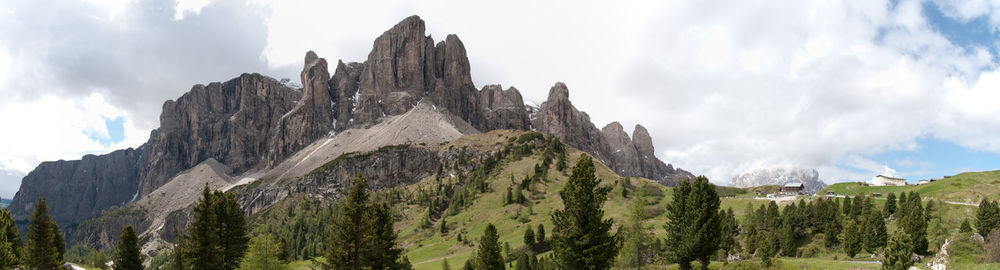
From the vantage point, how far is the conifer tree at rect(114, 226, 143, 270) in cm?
5847

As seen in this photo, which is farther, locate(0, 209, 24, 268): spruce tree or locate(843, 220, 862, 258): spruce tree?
locate(843, 220, 862, 258): spruce tree

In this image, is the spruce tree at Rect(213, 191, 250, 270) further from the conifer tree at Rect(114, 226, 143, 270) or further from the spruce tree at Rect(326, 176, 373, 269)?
the conifer tree at Rect(114, 226, 143, 270)

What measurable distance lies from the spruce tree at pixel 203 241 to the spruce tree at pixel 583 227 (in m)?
29.5

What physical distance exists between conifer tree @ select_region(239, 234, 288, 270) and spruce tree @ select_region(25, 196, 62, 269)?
1058 inches

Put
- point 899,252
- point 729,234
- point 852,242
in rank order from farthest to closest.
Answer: point 729,234 → point 852,242 → point 899,252

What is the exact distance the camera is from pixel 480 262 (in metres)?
70.6

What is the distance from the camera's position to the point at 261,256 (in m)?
49.6

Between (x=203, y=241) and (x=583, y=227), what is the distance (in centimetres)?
3285

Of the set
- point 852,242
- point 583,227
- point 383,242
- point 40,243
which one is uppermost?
point 583,227

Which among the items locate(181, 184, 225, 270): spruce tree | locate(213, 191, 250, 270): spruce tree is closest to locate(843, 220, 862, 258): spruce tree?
locate(213, 191, 250, 270): spruce tree

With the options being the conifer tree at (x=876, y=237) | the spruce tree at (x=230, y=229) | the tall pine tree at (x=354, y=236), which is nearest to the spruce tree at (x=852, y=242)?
the conifer tree at (x=876, y=237)

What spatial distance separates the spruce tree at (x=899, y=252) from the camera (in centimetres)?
3991

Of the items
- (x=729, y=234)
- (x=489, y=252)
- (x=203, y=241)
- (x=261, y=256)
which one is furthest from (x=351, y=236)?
(x=729, y=234)

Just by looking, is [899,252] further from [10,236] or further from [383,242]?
[10,236]
